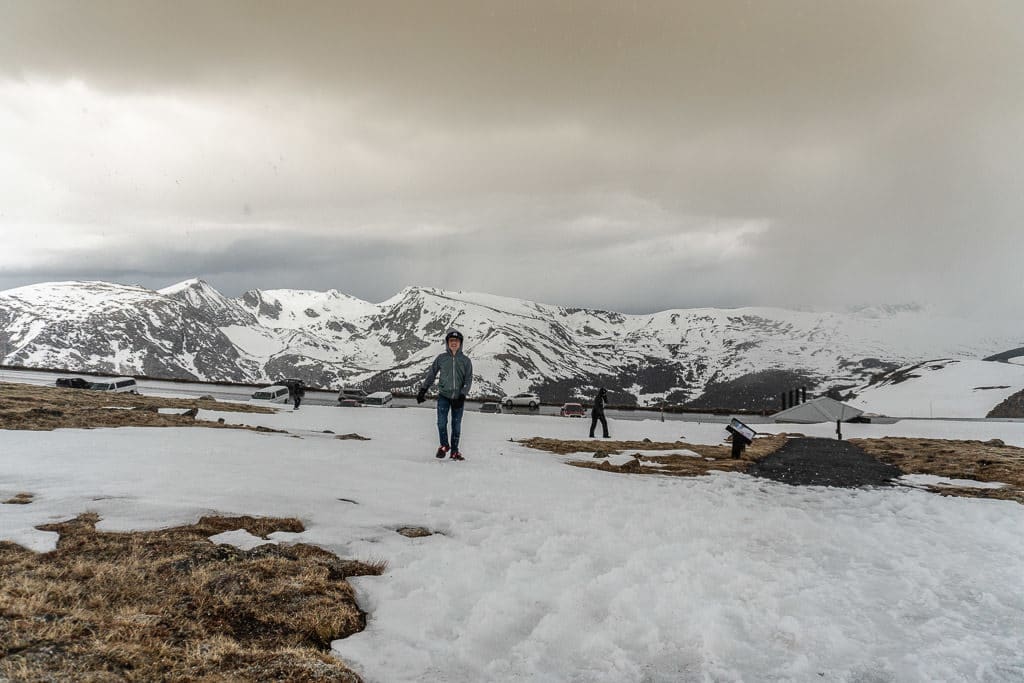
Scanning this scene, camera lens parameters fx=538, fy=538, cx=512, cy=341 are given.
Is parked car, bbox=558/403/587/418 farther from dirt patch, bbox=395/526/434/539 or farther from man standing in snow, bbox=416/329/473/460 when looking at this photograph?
dirt patch, bbox=395/526/434/539

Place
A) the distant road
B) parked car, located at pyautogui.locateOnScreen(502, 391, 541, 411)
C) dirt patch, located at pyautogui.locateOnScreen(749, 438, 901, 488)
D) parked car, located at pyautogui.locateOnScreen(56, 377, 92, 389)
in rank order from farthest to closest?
parked car, located at pyautogui.locateOnScreen(502, 391, 541, 411) → the distant road → parked car, located at pyautogui.locateOnScreen(56, 377, 92, 389) → dirt patch, located at pyautogui.locateOnScreen(749, 438, 901, 488)

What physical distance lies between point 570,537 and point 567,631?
280 centimetres

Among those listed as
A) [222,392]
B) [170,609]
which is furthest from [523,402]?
[170,609]

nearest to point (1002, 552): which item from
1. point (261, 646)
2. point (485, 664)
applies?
point (485, 664)

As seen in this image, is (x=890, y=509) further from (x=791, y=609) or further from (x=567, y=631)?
(x=567, y=631)

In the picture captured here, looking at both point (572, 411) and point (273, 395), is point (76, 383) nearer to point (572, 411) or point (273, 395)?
point (273, 395)

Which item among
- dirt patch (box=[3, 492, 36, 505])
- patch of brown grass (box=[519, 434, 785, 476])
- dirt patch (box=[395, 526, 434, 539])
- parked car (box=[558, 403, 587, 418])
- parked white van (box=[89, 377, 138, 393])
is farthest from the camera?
parked car (box=[558, 403, 587, 418])

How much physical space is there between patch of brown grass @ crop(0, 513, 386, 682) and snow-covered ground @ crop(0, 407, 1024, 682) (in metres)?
0.39

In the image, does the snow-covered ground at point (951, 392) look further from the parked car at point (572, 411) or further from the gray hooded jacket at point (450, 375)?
the gray hooded jacket at point (450, 375)

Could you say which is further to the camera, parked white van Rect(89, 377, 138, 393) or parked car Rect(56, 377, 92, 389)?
parked white van Rect(89, 377, 138, 393)

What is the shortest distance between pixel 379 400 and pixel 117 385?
25.0 meters

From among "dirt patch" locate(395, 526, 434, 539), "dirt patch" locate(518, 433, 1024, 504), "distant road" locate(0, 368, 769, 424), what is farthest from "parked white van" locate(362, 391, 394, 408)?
"dirt patch" locate(395, 526, 434, 539)

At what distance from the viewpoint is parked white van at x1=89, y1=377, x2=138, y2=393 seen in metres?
45.2

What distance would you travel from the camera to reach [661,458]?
61.7 feet
